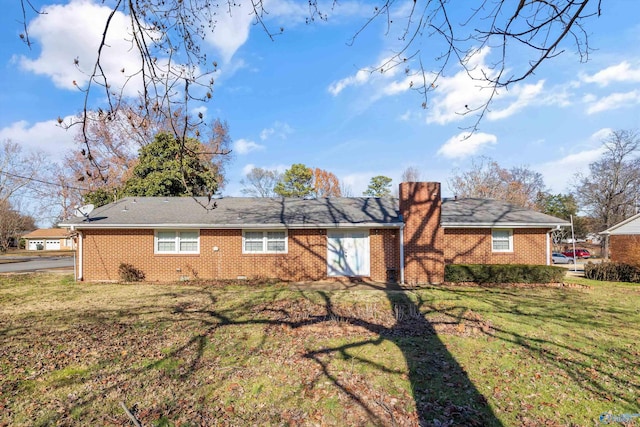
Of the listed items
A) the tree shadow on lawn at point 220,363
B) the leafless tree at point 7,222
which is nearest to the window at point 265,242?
the tree shadow on lawn at point 220,363

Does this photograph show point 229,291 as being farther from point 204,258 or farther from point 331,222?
point 331,222

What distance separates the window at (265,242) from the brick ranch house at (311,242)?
43 millimetres

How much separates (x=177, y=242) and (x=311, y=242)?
5643 millimetres

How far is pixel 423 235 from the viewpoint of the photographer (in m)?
14.2

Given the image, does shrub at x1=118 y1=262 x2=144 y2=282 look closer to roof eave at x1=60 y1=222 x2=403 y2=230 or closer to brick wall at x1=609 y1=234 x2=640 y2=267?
roof eave at x1=60 y1=222 x2=403 y2=230

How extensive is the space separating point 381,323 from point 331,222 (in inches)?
276

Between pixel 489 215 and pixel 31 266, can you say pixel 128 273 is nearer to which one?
pixel 31 266

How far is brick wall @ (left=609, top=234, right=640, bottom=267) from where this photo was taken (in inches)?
634

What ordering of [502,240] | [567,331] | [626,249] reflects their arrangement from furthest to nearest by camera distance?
[626,249] < [502,240] < [567,331]

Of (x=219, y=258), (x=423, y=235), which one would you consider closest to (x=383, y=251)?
(x=423, y=235)

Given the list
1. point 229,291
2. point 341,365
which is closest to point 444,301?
point 341,365

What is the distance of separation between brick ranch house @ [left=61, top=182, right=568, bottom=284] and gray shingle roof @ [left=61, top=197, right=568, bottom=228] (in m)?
0.05

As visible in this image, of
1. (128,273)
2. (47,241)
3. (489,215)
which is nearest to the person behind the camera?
(128,273)

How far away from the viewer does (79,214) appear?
15.3 metres
